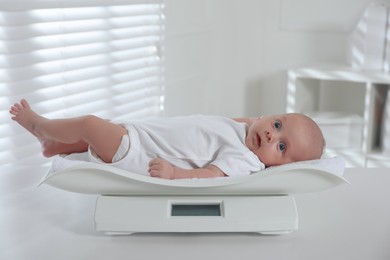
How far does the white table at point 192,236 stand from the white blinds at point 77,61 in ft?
3.25

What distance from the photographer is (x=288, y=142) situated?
1.29 meters

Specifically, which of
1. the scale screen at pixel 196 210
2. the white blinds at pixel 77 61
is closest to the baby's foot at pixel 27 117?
the scale screen at pixel 196 210

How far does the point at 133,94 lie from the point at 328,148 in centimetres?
107

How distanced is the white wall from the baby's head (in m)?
2.07

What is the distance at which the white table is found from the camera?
3.27 feet

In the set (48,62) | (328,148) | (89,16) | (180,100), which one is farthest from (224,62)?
(48,62)

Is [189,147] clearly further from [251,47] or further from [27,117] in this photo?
[251,47]

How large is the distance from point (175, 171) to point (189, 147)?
11cm

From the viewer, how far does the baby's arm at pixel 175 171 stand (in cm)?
112

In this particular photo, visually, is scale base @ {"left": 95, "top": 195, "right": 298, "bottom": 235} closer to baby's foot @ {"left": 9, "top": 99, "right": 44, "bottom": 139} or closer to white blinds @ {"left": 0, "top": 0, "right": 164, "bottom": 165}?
baby's foot @ {"left": 9, "top": 99, "right": 44, "bottom": 139}

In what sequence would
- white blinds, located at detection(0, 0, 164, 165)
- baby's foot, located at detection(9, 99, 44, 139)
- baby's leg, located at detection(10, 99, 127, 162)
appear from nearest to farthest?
baby's leg, located at detection(10, 99, 127, 162) → baby's foot, located at detection(9, 99, 44, 139) → white blinds, located at detection(0, 0, 164, 165)

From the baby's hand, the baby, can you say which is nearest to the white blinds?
the baby

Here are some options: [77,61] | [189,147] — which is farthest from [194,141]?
[77,61]

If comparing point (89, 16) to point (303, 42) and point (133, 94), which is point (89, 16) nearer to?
point (133, 94)
